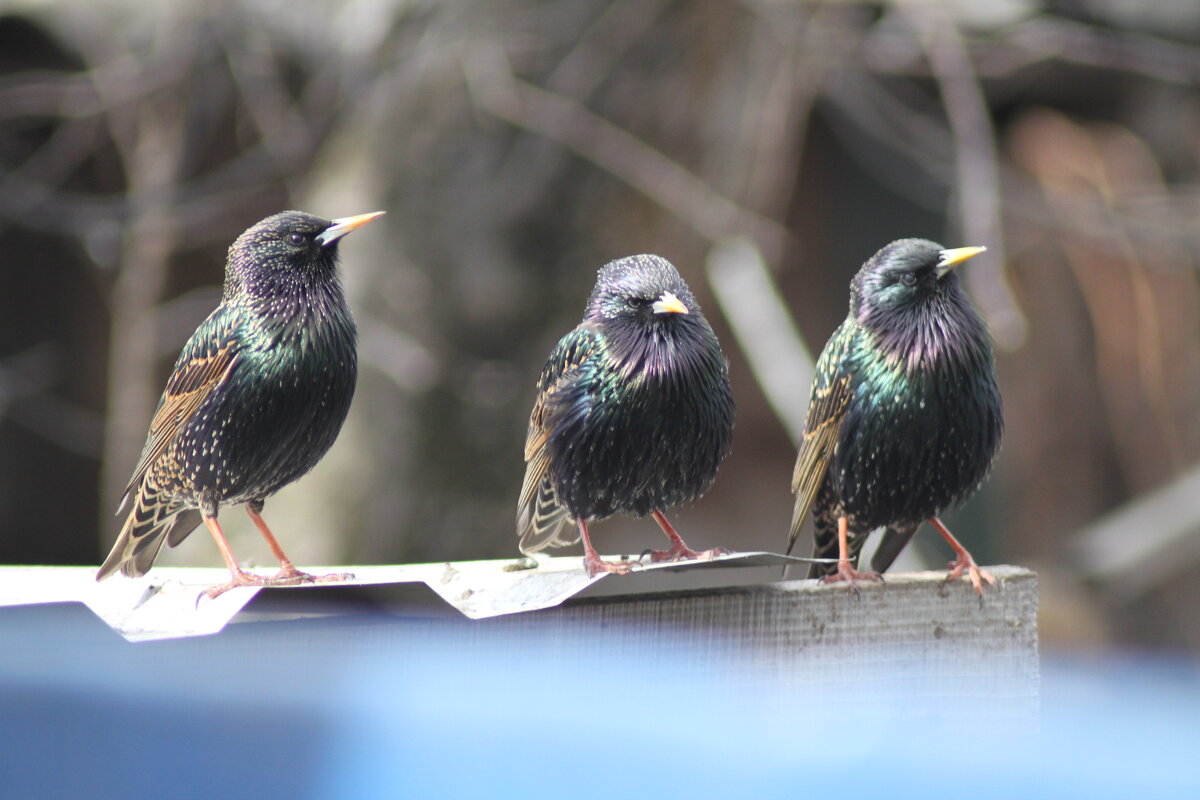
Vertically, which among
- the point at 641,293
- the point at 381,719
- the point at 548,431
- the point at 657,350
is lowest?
the point at 381,719

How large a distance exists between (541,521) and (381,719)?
93 cm

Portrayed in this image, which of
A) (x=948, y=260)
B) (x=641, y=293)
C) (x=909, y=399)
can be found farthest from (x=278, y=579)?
(x=948, y=260)

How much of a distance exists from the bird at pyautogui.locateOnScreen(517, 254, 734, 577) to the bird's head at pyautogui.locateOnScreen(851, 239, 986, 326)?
1.11 feet

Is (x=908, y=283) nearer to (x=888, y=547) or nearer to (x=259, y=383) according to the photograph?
(x=888, y=547)

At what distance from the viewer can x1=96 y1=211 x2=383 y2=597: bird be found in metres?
2.24

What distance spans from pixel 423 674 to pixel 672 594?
42 centimetres

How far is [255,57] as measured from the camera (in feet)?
16.6

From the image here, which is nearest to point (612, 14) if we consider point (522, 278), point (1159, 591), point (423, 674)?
point (522, 278)

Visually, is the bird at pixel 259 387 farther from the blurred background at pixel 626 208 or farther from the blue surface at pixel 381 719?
the blurred background at pixel 626 208

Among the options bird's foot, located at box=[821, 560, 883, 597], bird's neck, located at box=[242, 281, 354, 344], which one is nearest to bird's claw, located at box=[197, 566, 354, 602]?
bird's neck, located at box=[242, 281, 354, 344]

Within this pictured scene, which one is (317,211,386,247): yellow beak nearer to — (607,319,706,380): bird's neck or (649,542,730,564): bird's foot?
(607,319,706,380): bird's neck

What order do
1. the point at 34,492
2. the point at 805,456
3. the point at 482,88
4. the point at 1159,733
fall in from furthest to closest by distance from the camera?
1. the point at 34,492
2. the point at 482,88
3. the point at 1159,733
4. the point at 805,456

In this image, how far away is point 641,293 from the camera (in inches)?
93.8

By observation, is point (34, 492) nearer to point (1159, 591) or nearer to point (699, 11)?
point (699, 11)
